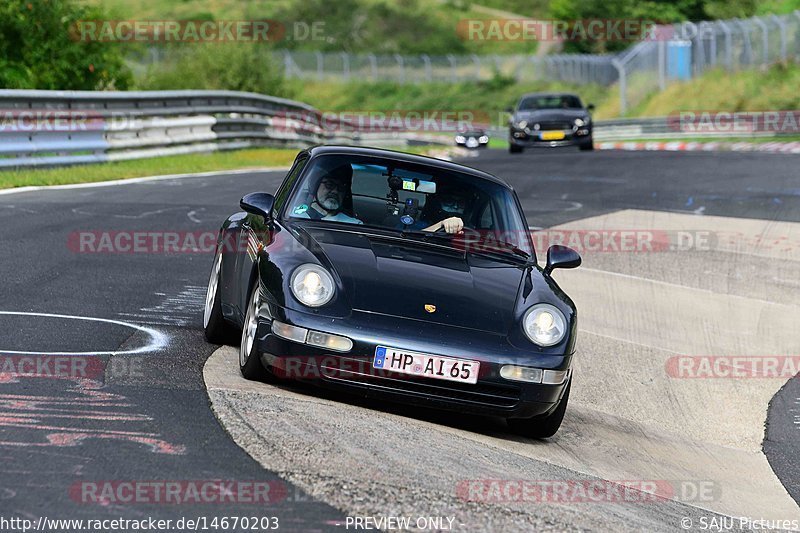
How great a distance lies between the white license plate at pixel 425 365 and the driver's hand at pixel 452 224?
1478 millimetres

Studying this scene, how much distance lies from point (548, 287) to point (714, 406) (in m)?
2.22

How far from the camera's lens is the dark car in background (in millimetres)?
45062

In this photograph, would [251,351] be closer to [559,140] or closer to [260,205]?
[260,205]

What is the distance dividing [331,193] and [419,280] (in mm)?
1188

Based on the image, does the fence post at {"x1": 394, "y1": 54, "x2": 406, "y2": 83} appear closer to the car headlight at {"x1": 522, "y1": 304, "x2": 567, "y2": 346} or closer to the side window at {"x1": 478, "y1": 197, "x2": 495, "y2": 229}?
the side window at {"x1": 478, "y1": 197, "x2": 495, "y2": 229}

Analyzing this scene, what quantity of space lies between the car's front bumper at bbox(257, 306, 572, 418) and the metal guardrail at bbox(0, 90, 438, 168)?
39.7ft

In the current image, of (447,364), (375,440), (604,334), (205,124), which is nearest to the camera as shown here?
(375,440)

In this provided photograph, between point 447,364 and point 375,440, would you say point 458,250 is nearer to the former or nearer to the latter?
point 447,364

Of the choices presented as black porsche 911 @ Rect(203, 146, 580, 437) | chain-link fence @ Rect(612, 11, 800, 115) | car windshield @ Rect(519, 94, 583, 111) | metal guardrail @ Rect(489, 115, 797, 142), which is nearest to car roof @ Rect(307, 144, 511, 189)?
black porsche 911 @ Rect(203, 146, 580, 437)

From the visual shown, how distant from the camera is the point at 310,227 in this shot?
734 centimetres

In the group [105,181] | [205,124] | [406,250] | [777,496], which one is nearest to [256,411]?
[406,250]

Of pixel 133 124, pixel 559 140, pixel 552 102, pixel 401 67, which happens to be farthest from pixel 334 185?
pixel 401 67

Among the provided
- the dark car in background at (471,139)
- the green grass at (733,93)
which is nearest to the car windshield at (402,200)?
the green grass at (733,93)

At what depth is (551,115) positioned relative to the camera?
32.3 m
